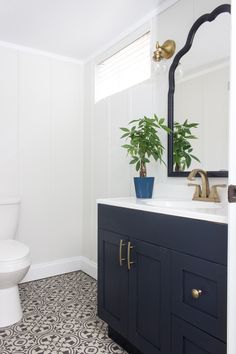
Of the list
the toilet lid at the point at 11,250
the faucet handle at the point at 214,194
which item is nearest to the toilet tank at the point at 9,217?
the toilet lid at the point at 11,250

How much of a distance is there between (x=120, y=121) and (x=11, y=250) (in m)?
1.29

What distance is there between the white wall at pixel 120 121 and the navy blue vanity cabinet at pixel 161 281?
1.61 feet

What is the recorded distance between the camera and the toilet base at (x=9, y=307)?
191 cm

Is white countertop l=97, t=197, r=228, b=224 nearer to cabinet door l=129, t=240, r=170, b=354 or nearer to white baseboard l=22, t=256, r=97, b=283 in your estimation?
cabinet door l=129, t=240, r=170, b=354

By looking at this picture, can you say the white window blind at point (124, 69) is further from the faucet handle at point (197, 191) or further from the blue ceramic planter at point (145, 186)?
the faucet handle at point (197, 191)

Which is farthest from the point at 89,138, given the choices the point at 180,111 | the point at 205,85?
the point at 205,85

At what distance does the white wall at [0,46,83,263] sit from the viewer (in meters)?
2.55

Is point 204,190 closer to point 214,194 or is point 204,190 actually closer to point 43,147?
point 214,194

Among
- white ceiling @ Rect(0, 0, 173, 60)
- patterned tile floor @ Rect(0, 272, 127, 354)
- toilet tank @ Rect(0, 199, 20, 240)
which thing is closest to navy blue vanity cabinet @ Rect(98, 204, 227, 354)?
patterned tile floor @ Rect(0, 272, 127, 354)

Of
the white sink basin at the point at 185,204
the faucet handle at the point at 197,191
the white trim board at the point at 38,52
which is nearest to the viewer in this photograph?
the white sink basin at the point at 185,204

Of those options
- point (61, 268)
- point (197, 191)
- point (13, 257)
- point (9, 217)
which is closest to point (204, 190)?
point (197, 191)

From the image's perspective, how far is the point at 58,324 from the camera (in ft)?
6.26

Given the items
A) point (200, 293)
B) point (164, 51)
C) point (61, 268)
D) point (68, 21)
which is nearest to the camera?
point (200, 293)

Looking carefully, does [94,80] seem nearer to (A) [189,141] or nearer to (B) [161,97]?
(B) [161,97]
